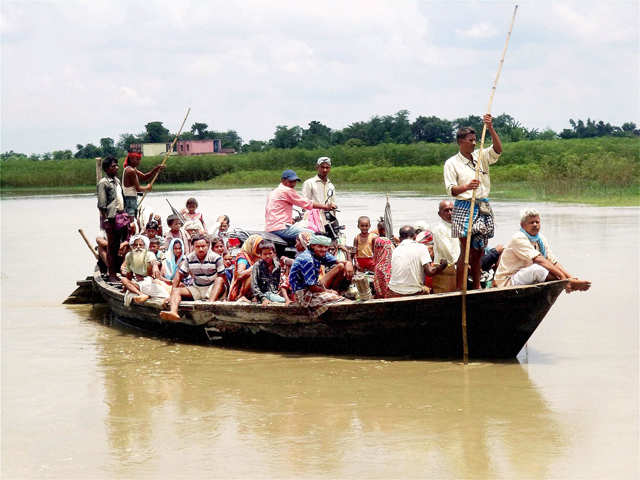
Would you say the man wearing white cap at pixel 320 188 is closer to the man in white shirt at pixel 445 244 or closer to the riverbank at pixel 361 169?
the man in white shirt at pixel 445 244

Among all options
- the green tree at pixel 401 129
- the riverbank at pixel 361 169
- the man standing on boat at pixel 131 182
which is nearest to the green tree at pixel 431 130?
the green tree at pixel 401 129

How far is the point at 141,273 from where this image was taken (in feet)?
26.1

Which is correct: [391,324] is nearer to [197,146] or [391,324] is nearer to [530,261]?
[530,261]

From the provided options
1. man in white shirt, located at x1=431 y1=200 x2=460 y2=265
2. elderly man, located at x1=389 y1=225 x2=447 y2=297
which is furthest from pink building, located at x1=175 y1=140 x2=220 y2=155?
elderly man, located at x1=389 y1=225 x2=447 y2=297

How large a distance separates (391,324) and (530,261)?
1.10 m

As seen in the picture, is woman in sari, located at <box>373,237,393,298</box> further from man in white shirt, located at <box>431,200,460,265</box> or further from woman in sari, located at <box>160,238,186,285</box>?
woman in sari, located at <box>160,238,186,285</box>

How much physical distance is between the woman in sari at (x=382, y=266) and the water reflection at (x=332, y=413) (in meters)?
0.55

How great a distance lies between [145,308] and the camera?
7.64 m

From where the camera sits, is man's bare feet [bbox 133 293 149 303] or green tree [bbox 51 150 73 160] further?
green tree [bbox 51 150 73 160]

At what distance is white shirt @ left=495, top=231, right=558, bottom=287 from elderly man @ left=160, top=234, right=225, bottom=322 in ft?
7.53

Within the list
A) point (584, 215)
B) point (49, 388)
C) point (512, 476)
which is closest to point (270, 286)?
point (49, 388)

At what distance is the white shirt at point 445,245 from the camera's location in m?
6.41

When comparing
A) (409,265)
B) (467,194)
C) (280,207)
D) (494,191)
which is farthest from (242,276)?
(494,191)

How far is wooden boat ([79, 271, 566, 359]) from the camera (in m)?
6.04
